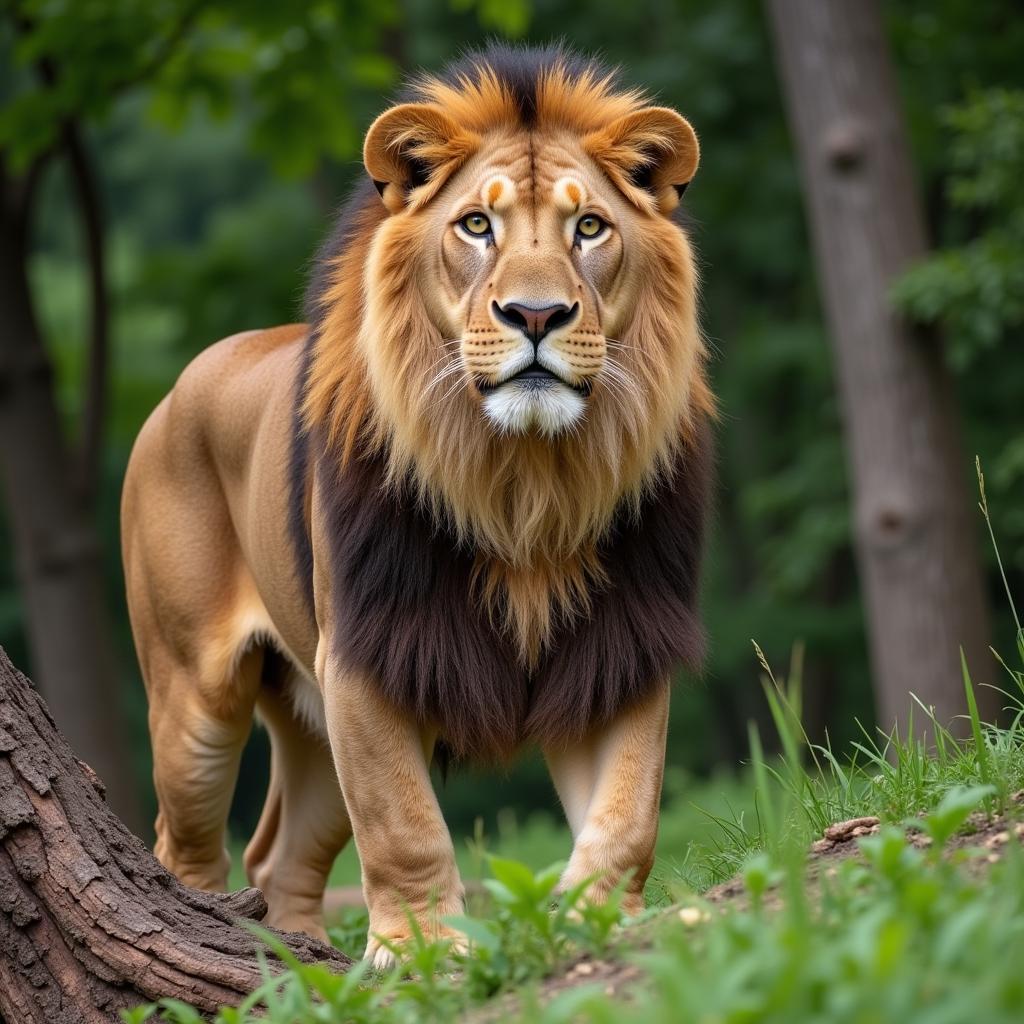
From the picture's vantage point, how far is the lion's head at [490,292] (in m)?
4.19

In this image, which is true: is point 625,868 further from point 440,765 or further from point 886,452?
point 886,452

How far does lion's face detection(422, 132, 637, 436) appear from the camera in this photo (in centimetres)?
397

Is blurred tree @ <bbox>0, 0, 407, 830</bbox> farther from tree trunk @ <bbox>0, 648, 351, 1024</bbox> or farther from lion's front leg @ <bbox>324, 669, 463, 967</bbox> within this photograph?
tree trunk @ <bbox>0, 648, 351, 1024</bbox>

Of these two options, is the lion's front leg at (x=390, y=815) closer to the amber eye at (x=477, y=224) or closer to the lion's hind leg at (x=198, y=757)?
the amber eye at (x=477, y=224)

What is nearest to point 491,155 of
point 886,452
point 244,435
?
point 244,435

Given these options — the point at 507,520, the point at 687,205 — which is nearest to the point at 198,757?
the point at 507,520

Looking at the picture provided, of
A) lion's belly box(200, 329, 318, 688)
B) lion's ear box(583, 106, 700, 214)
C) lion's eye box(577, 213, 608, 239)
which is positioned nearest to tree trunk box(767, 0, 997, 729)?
lion's belly box(200, 329, 318, 688)

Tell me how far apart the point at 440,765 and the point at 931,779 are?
5.29 ft

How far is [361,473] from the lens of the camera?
4453 mm

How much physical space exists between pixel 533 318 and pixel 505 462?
499 millimetres

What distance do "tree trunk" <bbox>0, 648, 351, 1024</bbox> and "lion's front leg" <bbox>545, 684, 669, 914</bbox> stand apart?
88cm

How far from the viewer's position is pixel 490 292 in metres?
4.03

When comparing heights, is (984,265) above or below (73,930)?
above

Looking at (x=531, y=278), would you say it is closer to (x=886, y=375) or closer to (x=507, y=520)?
(x=507, y=520)
